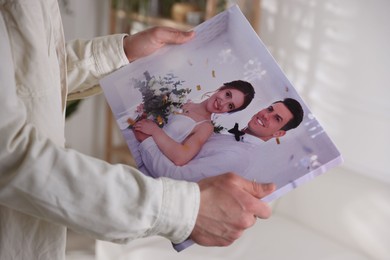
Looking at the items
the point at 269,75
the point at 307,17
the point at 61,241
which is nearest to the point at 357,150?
the point at 307,17

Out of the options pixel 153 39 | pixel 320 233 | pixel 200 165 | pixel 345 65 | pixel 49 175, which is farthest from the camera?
pixel 345 65

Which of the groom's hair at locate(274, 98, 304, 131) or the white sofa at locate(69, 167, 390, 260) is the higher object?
the groom's hair at locate(274, 98, 304, 131)

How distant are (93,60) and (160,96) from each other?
166 millimetres

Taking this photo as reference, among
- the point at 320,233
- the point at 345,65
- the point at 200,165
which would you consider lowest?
the point at 320,233

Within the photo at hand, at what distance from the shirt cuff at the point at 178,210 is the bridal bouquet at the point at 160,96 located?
0.63 ft

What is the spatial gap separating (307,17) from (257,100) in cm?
140

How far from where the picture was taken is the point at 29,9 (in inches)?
26.5

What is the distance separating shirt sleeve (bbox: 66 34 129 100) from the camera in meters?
0.94

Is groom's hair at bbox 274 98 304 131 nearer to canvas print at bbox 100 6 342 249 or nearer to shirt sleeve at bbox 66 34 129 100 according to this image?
canvas print at bbox 100 6 342 249

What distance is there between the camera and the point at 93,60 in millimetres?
946

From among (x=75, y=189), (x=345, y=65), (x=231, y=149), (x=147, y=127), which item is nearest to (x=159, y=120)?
(x=147, y=127)

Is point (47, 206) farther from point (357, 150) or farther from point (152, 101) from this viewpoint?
point (357, 150)

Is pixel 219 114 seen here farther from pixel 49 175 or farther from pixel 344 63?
pixel 344 63

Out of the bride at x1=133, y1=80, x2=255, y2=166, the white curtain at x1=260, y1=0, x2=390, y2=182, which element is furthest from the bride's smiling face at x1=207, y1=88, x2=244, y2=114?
the white curtain at x1=260, y1=0, x2=390, y2=182
